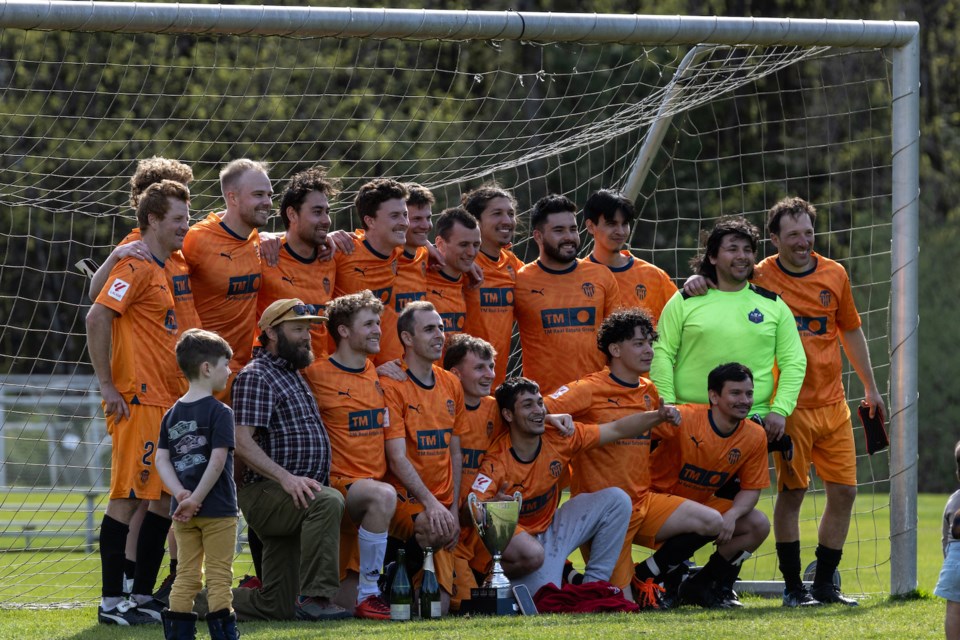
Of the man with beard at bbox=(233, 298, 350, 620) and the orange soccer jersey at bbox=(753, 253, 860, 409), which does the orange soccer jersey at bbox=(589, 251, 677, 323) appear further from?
the man with beard at bbox=(233, 298, 350, 620)

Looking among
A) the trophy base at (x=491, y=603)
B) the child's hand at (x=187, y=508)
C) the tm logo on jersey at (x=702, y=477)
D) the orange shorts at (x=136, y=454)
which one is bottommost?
the trophy base at (x=491, y=603)

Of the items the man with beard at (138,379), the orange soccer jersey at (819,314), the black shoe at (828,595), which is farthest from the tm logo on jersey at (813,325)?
the man with beard at (138,379)

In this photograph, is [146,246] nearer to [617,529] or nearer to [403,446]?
[403,446]

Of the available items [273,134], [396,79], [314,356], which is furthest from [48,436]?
[314,356]

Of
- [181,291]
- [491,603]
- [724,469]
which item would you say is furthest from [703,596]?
[181,291]

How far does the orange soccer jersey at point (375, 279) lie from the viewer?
681cm

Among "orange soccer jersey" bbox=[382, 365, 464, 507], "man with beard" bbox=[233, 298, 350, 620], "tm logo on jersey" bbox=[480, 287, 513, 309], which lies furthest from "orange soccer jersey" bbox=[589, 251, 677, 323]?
"man with beard" bbox=[233, 298, 350, 620]

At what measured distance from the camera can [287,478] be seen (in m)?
5.91

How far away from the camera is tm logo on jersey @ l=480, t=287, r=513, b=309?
23.4ft

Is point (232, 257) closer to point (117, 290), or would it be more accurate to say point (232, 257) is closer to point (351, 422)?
point (117, 290)

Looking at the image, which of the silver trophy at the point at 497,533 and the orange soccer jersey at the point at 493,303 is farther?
the orange soccer jersey at the point at 493,303

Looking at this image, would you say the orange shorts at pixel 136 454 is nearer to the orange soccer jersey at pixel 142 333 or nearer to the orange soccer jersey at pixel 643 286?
the orange soccer jersey at pixel 142 333

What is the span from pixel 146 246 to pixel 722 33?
3.38 metres

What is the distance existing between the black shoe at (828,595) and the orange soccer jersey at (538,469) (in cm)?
144
